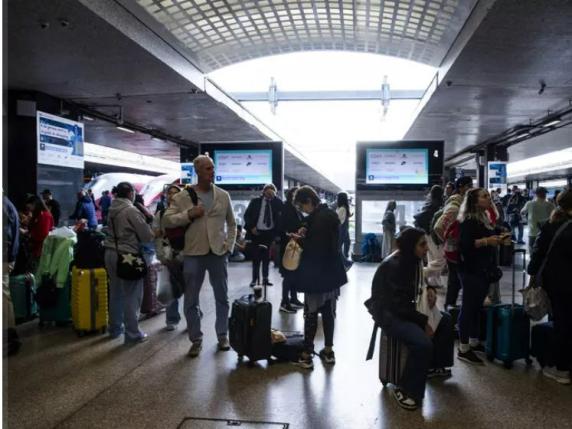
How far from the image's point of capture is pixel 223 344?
16.3 ft

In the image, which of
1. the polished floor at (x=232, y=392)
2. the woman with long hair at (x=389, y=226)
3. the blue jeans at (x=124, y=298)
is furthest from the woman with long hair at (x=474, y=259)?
the woman with long hair at (x=389, y=226)

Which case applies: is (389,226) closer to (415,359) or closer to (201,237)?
(201,237)

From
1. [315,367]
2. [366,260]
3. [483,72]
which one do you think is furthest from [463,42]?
[366,260]

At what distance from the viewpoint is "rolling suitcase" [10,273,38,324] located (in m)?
6.07

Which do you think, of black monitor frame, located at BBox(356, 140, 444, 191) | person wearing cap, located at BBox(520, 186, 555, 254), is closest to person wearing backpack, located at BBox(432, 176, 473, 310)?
black monitor frame, located at BBox(356, 140, 444, 191)

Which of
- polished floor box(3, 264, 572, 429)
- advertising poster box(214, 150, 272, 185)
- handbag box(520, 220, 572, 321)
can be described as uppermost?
advertising poster box(214, 150, 272, 185)

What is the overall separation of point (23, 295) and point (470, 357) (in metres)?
5.02

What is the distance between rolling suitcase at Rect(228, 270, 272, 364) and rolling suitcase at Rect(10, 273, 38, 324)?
10.3 feet

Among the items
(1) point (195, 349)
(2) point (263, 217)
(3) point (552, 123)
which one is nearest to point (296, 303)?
(2) point (263, 217)

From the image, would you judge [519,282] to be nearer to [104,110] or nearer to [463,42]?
[463,42]

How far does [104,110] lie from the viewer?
39.8 feet

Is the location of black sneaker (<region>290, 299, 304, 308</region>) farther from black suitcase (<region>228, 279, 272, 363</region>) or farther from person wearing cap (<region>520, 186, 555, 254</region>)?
person wearing cap (<region>520, 186, 555, 254</region>)

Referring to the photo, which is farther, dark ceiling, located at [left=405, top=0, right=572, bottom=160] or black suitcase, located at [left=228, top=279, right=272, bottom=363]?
dark ceiling, located at [left=405, top=0, right=572, bottom=160]

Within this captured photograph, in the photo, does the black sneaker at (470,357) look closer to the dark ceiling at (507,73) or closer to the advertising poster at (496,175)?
the dark ceiling at (507,73)
